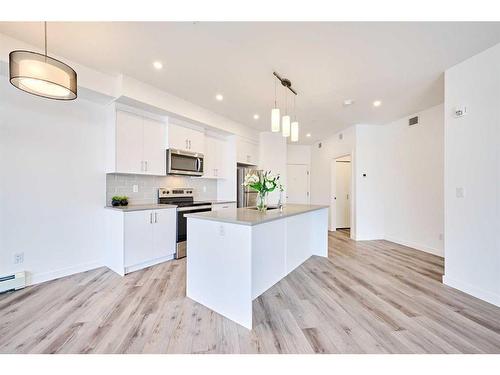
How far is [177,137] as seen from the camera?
144 inches

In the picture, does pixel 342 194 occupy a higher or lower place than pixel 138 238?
higher

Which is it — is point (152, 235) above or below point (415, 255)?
above

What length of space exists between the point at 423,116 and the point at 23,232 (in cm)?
619

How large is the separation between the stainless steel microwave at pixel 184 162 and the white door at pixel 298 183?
3.37 m

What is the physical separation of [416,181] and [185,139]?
4363 millimetres

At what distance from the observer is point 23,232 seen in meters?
2.44

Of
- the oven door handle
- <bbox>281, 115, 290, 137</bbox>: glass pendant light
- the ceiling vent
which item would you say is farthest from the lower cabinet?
the ceiling vent

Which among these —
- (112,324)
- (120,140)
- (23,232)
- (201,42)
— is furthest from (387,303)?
(23,232)

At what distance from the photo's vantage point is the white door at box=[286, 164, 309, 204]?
658cm

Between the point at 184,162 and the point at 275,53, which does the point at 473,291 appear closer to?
the point at 275,53

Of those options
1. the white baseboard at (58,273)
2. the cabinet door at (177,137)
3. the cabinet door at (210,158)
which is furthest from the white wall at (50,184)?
the cabinet door at (210,158)

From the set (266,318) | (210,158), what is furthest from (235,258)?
(210,158)

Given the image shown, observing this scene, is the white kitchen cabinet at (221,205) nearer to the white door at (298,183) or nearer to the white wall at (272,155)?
Result: the white wall at (272,155)
